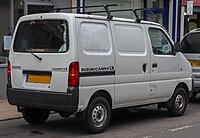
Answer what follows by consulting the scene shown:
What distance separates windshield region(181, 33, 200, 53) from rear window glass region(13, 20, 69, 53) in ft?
17.2

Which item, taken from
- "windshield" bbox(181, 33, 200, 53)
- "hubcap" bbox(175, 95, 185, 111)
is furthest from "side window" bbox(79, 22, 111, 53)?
"windshield" bbox(181, 33, 200, 53)

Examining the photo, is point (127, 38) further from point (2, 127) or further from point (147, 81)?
point (2, 127)

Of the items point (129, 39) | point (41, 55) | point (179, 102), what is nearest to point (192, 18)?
point (179, 102)

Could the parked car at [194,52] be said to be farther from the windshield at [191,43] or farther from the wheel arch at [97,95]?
the wheel arch at [97,95]

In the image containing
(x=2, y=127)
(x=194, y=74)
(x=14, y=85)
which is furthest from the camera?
(x=194, y=74)

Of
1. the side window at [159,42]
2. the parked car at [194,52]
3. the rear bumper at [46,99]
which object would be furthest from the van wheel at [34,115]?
the parked car at [194,52]

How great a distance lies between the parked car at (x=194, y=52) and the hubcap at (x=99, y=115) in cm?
441

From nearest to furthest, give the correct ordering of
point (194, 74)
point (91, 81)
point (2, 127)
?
point (91, 81) → point (2, 127) → point (194, 74)

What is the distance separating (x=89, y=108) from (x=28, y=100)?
1.14m

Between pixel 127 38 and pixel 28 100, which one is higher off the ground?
pixel 127 38

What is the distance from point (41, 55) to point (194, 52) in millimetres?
5381

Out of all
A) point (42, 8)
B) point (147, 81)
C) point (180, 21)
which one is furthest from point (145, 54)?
point (180, 21)

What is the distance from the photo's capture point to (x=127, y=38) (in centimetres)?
800

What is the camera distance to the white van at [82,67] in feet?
23.1
